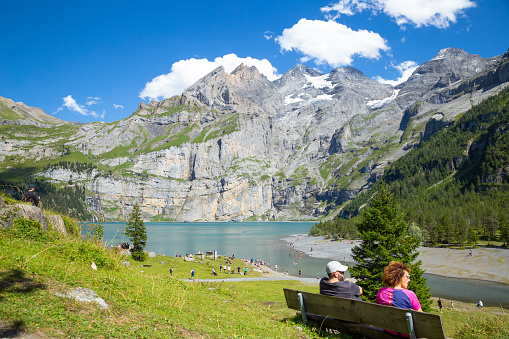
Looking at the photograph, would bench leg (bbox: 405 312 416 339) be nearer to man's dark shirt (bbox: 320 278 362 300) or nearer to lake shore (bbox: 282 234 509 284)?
man's dark shirt (bbox: 320 278 362 300)

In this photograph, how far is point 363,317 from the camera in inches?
264

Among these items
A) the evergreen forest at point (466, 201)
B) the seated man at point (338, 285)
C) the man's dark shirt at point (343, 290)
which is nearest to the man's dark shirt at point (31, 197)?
the seated man at point (338, 285)

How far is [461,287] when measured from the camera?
48.2 meters

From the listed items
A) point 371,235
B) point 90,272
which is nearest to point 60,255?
point 90,272

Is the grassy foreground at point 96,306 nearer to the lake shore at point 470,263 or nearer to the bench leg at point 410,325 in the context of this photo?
the bench leg at point 410,325

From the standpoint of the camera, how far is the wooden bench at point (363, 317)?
18.4ft

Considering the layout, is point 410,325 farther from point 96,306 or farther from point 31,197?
point 31,197

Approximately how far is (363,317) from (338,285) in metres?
1.20

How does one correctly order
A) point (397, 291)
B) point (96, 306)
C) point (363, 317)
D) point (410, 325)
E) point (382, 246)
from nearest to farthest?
point (410, 325) < point (96, 306) < point (397, 291) < point (363, 317) < point (382, 246)

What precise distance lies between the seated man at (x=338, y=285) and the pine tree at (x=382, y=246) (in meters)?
13.6

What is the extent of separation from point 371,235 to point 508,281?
48.6 metres

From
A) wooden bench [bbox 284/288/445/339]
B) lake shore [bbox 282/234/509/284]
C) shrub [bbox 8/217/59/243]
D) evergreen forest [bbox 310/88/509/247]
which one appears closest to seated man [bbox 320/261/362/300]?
wooden bench [bbox 284/288/445/339]

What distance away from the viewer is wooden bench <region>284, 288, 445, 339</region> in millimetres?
5617

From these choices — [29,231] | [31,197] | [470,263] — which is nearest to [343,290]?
[29,231]
